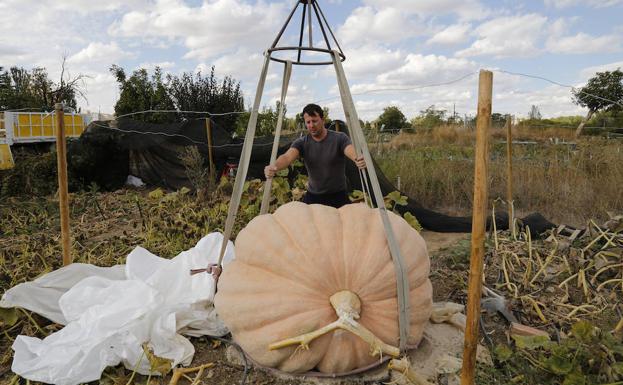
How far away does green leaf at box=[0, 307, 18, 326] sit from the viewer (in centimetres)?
302

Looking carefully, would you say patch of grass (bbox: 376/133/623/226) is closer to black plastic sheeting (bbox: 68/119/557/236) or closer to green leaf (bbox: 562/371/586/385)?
black plastic sheeting (bbox: 68/119/557/236)

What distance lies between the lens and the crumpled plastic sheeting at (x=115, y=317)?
2477 mm

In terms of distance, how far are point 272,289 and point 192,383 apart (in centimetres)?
66

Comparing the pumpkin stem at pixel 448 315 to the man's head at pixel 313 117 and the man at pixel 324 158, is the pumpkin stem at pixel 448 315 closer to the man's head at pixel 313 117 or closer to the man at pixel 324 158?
the man at pixel 324 158

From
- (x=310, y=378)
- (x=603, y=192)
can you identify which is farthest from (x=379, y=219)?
(x=603, y=192)

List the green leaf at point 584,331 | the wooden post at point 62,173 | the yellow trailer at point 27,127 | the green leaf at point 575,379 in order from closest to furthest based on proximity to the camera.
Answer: the green leaf at point 575,379 < the green leaf at point 584,331 < the wooden post at point 62,173 < the yellow trailer at point 27,127

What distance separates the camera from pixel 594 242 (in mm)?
3791

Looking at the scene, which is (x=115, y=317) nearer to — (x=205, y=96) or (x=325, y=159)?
(x=325, y=159)

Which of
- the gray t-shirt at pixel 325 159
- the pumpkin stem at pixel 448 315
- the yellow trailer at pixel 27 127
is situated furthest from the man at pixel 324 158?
the yellow trailer at pixel 27 127

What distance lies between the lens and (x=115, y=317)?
269 cm

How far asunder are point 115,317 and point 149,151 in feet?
23.9

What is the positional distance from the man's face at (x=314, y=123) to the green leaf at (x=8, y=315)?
8.14 feet

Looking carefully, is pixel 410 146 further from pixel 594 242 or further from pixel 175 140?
pixel 594 242

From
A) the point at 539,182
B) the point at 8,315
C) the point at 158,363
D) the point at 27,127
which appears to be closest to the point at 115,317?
the point at 158,363
